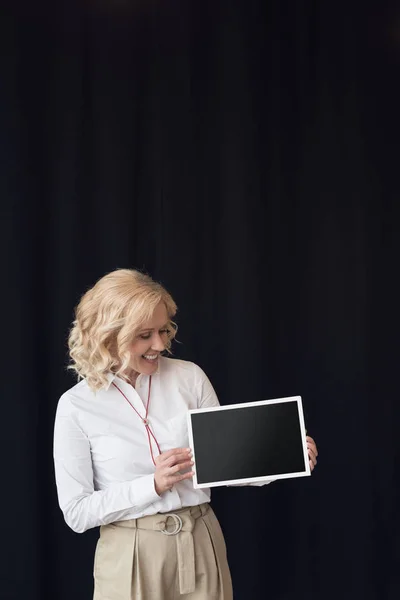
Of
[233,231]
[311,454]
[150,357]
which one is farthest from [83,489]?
[233,231]

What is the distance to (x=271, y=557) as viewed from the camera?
3.30m

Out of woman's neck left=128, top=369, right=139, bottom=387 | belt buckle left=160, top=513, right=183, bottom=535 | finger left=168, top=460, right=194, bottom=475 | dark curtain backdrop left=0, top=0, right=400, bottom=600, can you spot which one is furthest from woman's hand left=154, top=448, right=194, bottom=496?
dark curtain backdrop left=0, top=0, right=400, bottom=600

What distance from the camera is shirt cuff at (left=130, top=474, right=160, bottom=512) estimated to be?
1.99 metres

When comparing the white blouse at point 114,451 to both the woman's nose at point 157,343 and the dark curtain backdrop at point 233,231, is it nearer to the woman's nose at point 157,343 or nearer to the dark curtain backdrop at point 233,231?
the woman's nose at point 157,343

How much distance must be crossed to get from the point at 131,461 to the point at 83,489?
146 millimetres

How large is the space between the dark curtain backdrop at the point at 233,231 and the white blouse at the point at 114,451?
79 cm

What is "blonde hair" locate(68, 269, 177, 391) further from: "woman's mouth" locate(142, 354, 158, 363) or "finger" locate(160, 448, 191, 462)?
"finger" locate(160, 448, 191, 462)

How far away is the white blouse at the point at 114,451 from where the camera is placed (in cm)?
204

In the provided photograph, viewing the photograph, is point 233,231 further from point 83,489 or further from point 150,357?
point 83,489

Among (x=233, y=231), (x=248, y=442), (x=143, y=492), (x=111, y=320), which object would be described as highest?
(x=233, y=231)

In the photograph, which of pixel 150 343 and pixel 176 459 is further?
pixel 150 343

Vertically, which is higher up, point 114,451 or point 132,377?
point 132,377

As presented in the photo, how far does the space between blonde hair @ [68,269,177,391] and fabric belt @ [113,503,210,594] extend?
0.38 metres

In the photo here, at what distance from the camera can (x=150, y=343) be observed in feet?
7.01
